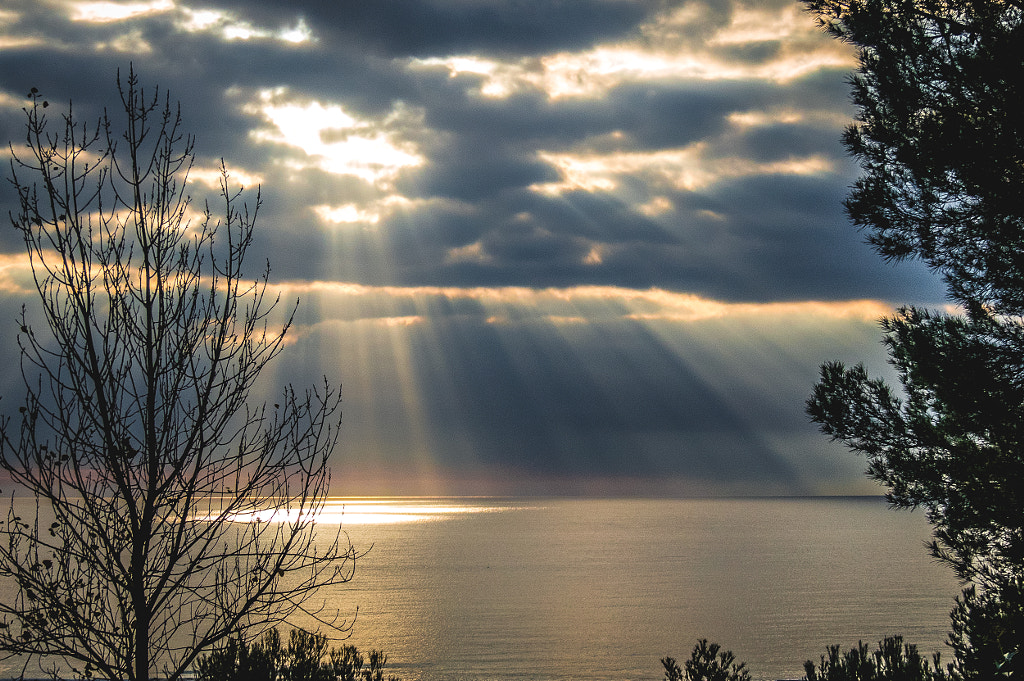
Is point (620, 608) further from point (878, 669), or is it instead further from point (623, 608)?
point (878, 669)

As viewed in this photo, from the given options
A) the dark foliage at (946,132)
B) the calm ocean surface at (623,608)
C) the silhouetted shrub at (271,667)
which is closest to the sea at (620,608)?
→ the calm ocean surface at (623,608)

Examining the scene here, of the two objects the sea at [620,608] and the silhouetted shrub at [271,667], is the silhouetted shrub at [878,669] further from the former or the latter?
the silhouetted shrub at [271,667]

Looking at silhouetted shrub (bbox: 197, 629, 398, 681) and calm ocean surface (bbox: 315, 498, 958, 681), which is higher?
silhouetted shrub (bbox: 197, 629, 398, 681)

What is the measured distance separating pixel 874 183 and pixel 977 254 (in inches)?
66.9

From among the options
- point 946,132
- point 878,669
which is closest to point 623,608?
point 878,669

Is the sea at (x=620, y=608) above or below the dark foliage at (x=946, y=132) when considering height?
below

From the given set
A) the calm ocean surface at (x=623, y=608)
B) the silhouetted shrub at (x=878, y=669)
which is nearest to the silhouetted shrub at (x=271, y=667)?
the silhouetted shrub at (x=878, y=669)

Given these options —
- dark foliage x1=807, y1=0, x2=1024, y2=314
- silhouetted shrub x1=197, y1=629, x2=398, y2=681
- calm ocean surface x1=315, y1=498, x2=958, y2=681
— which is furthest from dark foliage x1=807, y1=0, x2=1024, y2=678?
calm ocean surface x1=315, y1=498, x2=958, y2=681

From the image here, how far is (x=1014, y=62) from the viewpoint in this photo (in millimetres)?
9914

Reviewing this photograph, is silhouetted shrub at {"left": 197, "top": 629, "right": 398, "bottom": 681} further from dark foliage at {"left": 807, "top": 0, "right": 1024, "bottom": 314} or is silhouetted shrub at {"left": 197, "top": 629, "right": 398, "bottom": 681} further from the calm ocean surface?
the calm ocean surface

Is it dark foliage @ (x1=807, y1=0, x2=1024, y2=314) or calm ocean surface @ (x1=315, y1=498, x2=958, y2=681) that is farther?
calm ocean surface @ (x1=315, y1=498, x2=958, y2=681)

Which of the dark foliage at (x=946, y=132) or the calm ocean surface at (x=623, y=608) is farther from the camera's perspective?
the calm ocean surface at (x=623, y=608)

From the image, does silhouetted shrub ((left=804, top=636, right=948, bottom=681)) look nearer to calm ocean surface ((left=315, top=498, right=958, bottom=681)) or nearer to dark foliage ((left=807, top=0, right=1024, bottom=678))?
dark foliage ((left=807, top=0, right=1024, bottom=678))

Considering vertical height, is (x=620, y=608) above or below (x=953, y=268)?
below
